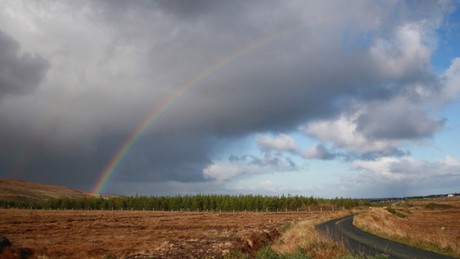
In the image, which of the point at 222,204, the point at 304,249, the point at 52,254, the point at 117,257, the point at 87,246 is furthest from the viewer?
the point at 222,204

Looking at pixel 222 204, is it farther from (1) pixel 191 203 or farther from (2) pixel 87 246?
(2) pixel 87 246

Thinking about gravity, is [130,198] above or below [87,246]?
above

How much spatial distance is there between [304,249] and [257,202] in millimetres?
129586

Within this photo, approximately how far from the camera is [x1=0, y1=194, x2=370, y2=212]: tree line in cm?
14412

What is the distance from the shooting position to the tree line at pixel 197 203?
473ft

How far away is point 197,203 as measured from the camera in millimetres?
149250

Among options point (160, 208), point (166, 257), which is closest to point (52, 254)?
point (166, 257)

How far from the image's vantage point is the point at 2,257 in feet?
71.3

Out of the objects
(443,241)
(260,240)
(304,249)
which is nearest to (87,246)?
(260,240)

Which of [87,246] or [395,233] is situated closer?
[87,246]

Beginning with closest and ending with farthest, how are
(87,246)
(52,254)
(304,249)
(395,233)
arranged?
(304,249) < (52,254) < (87,246) < (395,233)

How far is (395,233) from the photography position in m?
31.6

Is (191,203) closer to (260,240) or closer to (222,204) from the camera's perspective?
(222,204)

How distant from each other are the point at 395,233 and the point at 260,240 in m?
13.2
